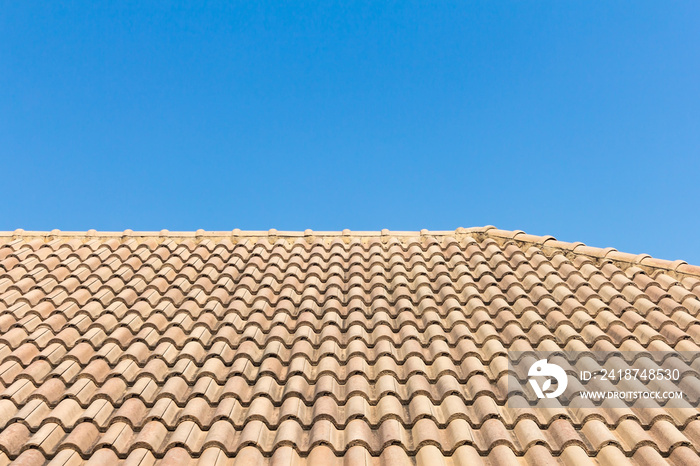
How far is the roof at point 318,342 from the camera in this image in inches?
142

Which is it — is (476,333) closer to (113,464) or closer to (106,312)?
(113,464)

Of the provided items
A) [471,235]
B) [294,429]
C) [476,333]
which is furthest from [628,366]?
[471,235]

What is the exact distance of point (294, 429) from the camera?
3.68m

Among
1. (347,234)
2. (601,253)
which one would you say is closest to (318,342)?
(347,234)
